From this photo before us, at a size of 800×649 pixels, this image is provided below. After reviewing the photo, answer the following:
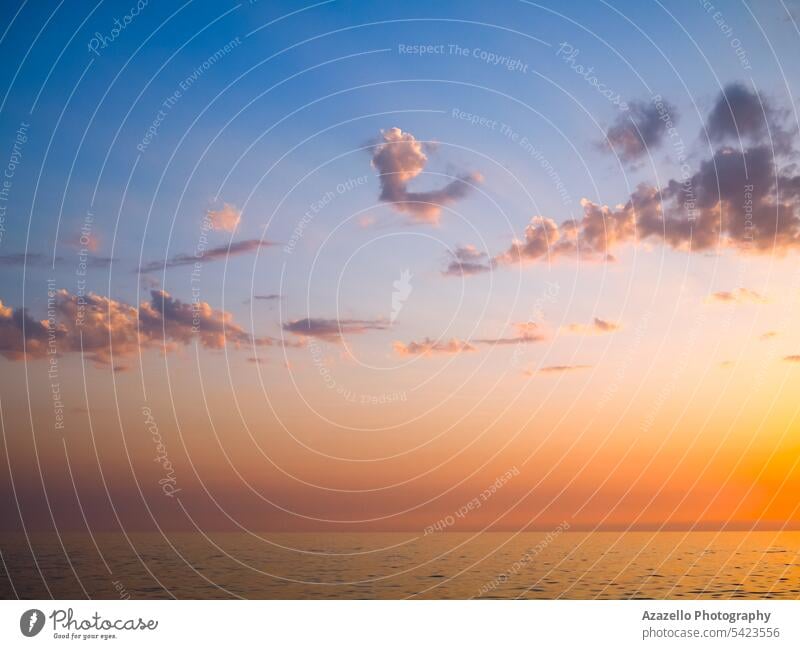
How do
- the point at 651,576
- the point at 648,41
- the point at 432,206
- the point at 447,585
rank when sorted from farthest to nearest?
the point at 651,576 < the point at 447,585 < the point at 432,206 < the point at 648,41

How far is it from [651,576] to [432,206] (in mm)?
31035

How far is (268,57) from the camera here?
21.8 m

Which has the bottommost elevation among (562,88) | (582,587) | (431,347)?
(582,587)
